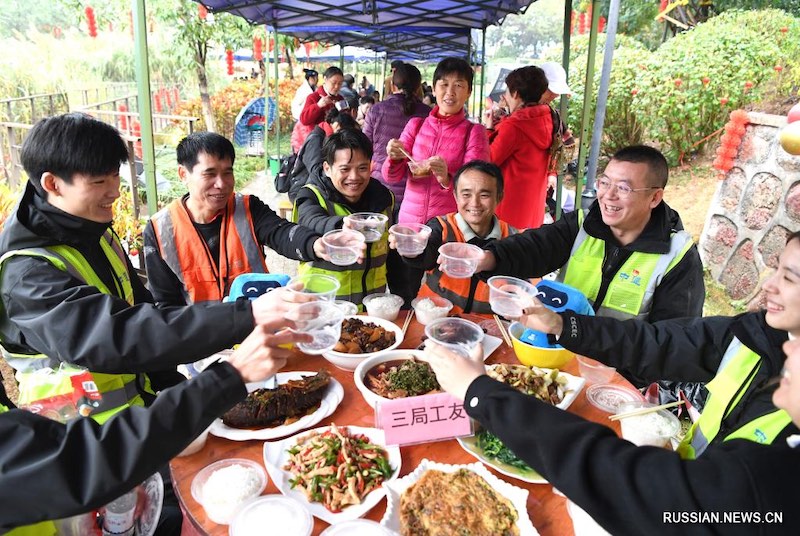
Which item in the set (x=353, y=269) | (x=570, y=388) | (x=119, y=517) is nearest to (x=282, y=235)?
(x=353, y=269)

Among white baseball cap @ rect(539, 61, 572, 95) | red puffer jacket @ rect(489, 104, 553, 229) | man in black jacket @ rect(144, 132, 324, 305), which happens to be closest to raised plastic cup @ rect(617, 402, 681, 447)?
man in black jacket @ rect(144, 132, 324, 305)

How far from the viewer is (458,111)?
16.0ft

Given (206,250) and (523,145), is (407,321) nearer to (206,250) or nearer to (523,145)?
(206,250)

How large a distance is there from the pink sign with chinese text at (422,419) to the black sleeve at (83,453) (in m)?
0.69

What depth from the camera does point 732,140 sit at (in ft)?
21.3

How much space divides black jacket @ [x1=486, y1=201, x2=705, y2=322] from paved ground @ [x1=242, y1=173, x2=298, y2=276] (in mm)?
4437

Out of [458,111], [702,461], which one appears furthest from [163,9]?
[702,461]

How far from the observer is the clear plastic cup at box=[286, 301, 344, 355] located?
1.85 metres

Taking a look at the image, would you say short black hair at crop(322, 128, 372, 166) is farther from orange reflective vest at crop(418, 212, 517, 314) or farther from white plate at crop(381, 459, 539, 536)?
white plate at crop(381, 459, 539, 536)

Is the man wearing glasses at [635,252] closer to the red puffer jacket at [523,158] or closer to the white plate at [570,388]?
the white plate at [570,388]

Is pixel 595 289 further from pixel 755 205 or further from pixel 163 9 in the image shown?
pixel 163 9

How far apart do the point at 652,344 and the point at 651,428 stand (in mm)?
506

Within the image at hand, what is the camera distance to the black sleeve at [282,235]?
340 centimetres

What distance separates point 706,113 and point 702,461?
10.4 metres
